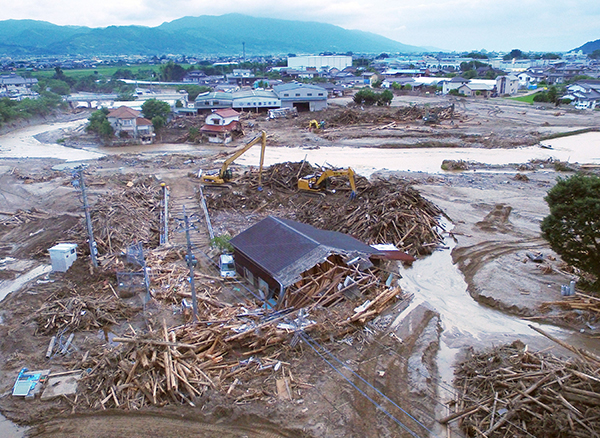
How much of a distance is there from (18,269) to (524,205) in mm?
24431

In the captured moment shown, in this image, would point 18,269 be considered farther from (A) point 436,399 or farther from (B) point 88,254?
(A) point 436,399

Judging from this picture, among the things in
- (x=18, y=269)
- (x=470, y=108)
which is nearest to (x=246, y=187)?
(x=18, y=269)

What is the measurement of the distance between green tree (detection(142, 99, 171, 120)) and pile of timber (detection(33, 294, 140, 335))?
39.7 meters

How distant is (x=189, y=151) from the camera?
140ft

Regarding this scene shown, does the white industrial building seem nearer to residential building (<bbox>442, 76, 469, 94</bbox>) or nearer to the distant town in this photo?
the distant town

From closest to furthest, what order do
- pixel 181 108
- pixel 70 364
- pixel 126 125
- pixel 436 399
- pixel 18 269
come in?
pixel 436 399 → pixel 70 364 → pixel 18 269 → pixel 126 125 → pixel 181 108

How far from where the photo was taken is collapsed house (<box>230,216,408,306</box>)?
13.6 meters

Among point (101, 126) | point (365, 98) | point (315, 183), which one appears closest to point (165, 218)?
point (315, 183)

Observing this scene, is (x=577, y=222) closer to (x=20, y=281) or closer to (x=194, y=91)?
(x=20, y=281)

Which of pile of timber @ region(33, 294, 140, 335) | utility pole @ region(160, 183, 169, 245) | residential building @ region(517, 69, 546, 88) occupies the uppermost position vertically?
residential building @ region(517, 69, 546, 88)

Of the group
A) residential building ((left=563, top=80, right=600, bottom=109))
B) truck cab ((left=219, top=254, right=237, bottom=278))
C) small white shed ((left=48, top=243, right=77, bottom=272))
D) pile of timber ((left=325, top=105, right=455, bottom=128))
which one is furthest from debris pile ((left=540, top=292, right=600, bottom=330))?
residential building ((left=563, top=80, right=600, bottom=109))

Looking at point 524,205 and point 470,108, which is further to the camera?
point 470,108

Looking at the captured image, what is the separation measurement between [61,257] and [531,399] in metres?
15.1

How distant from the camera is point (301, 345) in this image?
11125 mm
